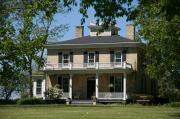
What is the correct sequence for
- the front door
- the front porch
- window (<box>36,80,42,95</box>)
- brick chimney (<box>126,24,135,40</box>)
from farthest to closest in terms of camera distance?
1. window (<box>36,80,42,95</box>)
2. brick chimney (<box>126,24,135,40</box>)
3. the front door
4. the front porch

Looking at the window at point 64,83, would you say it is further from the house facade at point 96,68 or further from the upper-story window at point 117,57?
the upper-story window at point 117,57

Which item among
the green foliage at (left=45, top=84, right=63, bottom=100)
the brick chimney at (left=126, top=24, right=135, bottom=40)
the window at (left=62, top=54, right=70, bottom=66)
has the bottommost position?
the green foliage at (left=45, top=84, right=63, bottom=100)

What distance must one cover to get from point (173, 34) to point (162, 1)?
1463 centimetres

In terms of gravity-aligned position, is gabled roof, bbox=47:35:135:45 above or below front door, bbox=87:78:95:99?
above

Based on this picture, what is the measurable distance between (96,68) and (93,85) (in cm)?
272

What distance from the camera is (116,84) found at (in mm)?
57375

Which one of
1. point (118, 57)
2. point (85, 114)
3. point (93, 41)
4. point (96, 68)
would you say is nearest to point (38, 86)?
point (93, 41)

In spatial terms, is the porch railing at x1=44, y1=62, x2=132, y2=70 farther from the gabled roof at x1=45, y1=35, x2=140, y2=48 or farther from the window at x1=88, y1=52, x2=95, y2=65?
the gabled roof at x1=45, y1=35, x2=140, y2=48

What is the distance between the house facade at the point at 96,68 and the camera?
56688 mm

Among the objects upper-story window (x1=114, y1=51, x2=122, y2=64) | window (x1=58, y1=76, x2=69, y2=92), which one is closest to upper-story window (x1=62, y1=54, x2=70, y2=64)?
window (x1=58, y1=76, x2=69, y2=92)

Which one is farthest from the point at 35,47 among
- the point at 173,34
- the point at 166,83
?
the point at 173,34

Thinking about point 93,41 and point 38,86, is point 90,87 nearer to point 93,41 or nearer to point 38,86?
point 93,41

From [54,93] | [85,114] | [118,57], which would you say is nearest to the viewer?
[85,114]

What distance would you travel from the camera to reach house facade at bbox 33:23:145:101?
2232 inches
